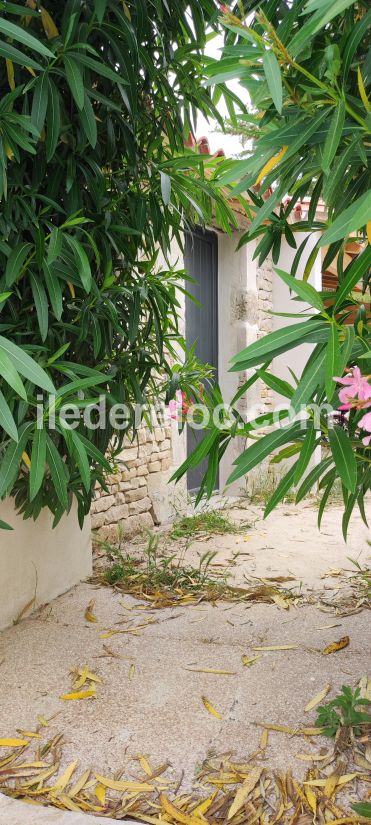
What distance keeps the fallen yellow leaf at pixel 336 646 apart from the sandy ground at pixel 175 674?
25 millimetres

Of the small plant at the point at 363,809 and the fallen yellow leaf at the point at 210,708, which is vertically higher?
the small plant at the point at 363,809

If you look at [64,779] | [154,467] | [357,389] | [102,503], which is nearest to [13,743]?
[64,779]

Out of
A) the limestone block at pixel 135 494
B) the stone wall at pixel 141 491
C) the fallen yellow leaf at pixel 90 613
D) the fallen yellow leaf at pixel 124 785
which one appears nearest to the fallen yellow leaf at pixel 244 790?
the fallen yellow leaf at pixel 124 785

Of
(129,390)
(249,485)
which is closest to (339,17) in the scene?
(129,390)

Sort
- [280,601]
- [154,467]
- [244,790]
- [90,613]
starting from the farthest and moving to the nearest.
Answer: [154,467] < [280,601] < [90,613] < [244,790]

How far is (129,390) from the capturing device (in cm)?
275

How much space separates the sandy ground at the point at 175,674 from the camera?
1.80 metres

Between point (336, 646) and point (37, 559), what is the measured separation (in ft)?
3.96

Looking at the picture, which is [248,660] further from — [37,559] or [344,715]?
[37,559]

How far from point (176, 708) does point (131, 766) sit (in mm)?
296

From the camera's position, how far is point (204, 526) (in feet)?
14.8

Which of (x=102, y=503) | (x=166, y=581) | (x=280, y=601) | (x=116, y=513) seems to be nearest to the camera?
(x=280, y=601)

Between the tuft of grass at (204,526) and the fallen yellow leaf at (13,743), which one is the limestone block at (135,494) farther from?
the fallen yellow leaf at (13,743)

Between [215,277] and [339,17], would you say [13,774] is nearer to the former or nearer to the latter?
[339,17]
